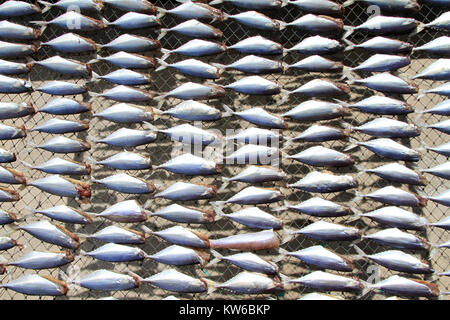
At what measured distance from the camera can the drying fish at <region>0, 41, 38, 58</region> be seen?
2.04 m

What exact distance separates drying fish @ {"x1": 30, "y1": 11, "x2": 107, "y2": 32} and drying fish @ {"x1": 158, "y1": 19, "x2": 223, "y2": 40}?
39cm

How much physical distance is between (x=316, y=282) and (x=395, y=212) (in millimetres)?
511

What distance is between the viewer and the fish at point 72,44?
199 cm

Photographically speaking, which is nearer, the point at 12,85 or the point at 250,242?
the point at 250,242

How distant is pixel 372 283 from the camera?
6.14 feet

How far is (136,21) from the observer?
6.49 ft

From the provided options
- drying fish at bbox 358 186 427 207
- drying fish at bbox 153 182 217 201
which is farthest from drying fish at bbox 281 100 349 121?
drying fish at bbox 153 182 217 201

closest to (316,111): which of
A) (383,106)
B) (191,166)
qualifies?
(383,106)

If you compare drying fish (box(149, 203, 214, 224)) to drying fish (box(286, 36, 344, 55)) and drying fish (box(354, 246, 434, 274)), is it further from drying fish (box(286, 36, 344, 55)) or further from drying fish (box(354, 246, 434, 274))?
drying fish (box(286, 36, 344, 55))

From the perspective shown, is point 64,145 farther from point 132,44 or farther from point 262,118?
point 262,118

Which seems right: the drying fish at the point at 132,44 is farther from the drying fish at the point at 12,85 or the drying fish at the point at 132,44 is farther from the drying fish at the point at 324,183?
the drying fish at the point at 324,183

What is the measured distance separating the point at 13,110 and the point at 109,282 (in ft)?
3.41

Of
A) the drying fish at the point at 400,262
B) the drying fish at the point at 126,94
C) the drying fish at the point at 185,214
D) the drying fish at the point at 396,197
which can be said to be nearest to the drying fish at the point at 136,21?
the drying fish at the point at 126,94

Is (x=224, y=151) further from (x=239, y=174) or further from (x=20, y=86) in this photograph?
(x=20, y=86)
